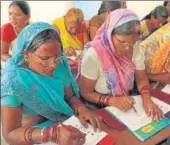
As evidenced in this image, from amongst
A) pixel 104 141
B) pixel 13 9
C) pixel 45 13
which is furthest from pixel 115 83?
pixel 45 13

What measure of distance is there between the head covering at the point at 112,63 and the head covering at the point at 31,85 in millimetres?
327

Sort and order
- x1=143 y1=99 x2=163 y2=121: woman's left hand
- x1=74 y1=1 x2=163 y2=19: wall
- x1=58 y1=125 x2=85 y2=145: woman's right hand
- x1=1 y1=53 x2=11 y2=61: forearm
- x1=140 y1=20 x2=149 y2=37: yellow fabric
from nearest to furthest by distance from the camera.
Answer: x1=58 y1=125 x2=85 y2=145: woman's right hand
x1=143 y1=99 x2=163 y2=121: woman's left hand
x1=140 y1=20 x2=149 y2=37: yellow fabric
x1=1 y1=53 x2=11 y2=61: forearm
x1=74 y1=1 x2=163 y2=19: wall

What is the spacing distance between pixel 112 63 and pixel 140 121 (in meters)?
0.45

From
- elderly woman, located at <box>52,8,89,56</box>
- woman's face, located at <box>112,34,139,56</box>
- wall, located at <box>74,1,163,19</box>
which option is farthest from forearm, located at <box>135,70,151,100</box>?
wall, located at <box>74,1,163,19</box>

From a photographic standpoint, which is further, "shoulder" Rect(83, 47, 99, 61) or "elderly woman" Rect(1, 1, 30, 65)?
"elderly woman" Rect(1, 1, 30, 65)

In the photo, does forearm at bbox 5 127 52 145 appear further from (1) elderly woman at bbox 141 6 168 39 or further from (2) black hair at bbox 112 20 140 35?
(1) elderly woman at bbox 141 6 168 39

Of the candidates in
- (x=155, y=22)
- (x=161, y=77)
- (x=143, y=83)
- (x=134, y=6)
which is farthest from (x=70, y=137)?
(x=134, y=6)

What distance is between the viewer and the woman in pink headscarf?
1545 millimetres

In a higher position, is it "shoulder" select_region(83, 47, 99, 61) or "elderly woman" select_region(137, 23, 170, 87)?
"shoulder" select_region(83, 47, 99, 61)

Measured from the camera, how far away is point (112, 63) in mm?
1663

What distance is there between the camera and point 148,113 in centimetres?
137

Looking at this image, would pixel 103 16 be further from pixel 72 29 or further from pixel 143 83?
pixel 143 83

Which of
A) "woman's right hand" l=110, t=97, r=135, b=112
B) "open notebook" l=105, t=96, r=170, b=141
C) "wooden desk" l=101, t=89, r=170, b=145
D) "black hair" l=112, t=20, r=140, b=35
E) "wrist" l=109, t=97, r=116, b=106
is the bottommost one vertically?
"wooden desk" l=101, t=89, r=170, b=145

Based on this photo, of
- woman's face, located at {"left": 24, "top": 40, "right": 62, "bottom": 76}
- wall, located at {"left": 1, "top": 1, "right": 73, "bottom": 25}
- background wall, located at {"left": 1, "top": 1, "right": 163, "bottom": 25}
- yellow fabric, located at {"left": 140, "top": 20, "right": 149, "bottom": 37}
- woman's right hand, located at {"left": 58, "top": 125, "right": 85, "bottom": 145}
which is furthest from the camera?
wall, located at {"left": 1, "top": 1, "right": 73, "bottom": 25}
